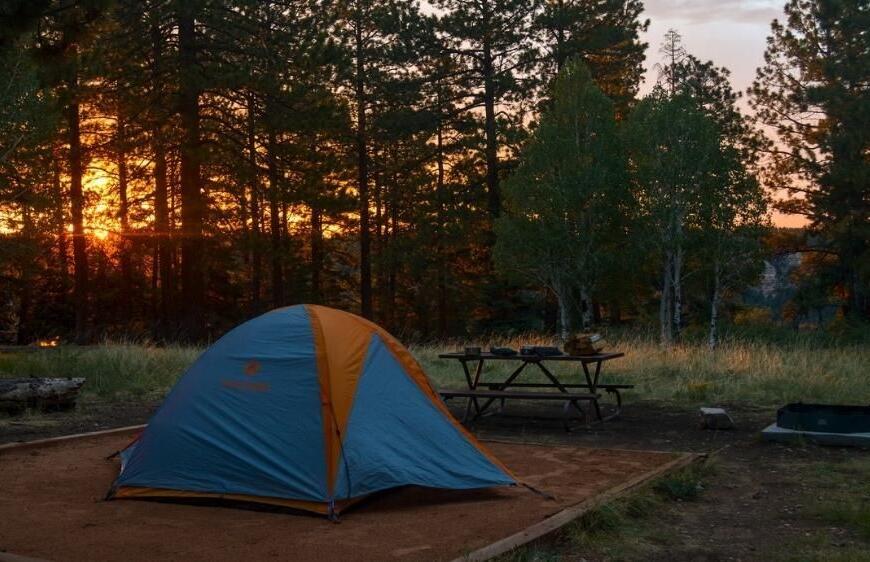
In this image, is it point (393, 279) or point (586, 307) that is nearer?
point (586, 307)

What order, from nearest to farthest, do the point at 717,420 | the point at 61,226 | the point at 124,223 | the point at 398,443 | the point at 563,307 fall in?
1. the point at 398,443
2. the point at 717,420
3. the point at 61,226
4. the point at 563,307
5. the point at 124,223

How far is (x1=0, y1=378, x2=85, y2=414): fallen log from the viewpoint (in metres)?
11.3

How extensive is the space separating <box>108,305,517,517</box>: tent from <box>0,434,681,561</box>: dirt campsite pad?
163 mm

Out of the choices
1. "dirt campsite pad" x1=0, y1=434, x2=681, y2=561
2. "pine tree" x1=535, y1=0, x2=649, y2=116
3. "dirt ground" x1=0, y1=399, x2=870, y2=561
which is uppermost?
"pine tree" x1=535, y1=0, x2=649, y2=116

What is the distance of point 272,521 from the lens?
19.4 feet

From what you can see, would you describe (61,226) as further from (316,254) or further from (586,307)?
(586,307)

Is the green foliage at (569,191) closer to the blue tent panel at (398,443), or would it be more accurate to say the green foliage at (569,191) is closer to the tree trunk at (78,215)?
the tree trunk at (78,215)

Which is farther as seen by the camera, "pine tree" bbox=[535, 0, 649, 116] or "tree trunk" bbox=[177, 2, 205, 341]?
"pine tree" bbox=[535, 0, 649, 116]

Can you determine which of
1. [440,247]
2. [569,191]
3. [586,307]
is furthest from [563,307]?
[440,247]

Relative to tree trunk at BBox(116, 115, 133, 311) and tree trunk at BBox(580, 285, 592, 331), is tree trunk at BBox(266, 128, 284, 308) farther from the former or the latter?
tree trunk at BBox(580, 285, 592, 331)

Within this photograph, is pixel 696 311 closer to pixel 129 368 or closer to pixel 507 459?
pixel 129 368

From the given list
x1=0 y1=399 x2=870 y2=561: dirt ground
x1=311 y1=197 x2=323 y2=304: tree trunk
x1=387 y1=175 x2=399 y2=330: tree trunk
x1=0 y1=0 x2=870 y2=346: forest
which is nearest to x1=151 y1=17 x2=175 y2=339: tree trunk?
x1=0 y1=0 x2=870 y2=346: forest

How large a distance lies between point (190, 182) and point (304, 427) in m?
16.4

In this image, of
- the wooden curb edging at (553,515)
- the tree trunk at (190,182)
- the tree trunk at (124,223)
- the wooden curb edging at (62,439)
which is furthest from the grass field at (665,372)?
the tree trunk at (124,223)
